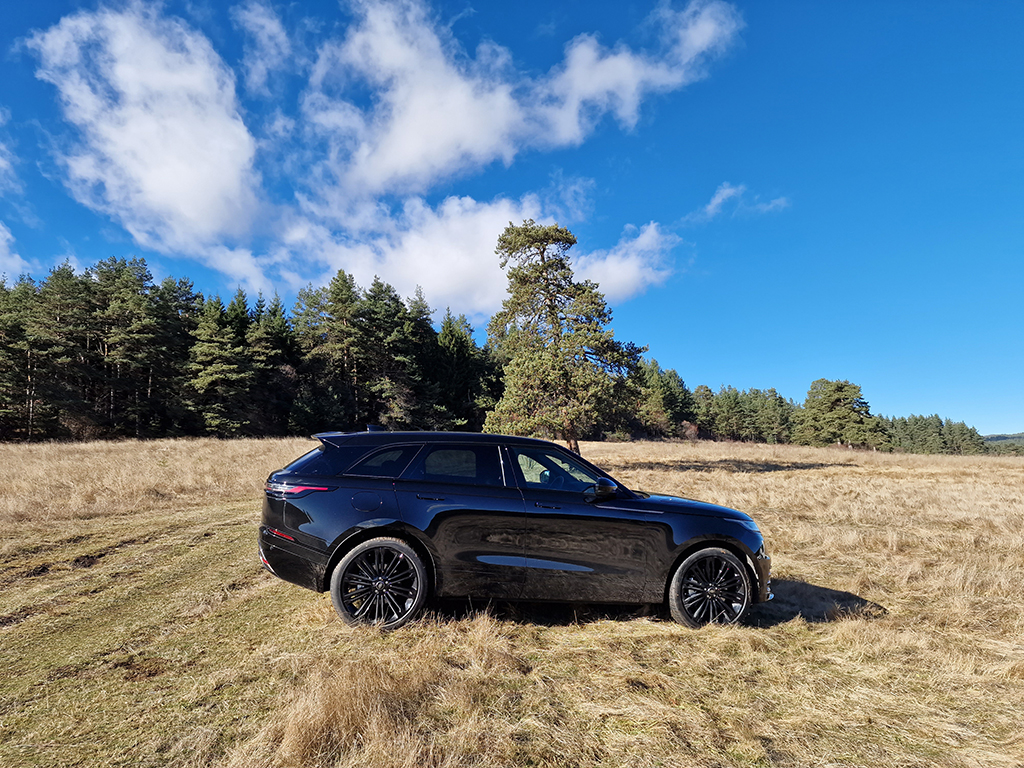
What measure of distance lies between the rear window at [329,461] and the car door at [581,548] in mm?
1572

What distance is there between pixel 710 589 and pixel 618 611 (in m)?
0.87

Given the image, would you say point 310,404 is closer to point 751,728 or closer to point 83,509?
point 83,509

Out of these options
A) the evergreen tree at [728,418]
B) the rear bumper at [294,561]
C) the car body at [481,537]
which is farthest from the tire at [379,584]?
the evergreen tree at [728,418]

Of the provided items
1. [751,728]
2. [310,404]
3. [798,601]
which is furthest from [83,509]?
[310,404]

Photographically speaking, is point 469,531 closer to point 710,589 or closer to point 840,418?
point 710,589

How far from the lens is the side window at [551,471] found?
4.21m

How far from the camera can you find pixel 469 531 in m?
3.91

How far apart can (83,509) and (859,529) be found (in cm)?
1373

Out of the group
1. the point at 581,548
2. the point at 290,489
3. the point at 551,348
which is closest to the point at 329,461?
the point at 290,489

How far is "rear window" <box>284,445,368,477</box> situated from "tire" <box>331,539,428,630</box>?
0.71 metres

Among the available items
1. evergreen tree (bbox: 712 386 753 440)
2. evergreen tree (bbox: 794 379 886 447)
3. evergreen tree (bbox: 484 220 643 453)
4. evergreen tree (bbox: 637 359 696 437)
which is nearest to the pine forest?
evergreen tree (bbox: 484 220 643 453)

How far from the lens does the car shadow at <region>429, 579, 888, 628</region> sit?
412 centimetres

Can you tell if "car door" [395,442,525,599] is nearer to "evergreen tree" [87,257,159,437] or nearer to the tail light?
the tail light

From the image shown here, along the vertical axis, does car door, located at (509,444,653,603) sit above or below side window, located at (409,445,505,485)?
below
